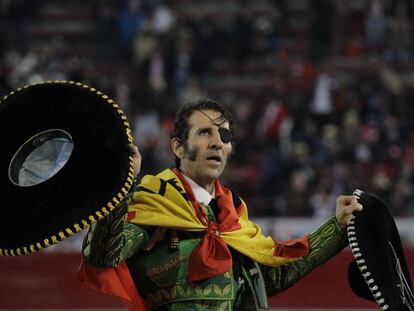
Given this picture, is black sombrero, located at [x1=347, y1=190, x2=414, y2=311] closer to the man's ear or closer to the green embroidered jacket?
the green embroidered jacket

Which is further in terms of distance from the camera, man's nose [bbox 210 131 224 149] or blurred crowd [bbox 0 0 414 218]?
blurred crowd [bbox 0 0 414 218]

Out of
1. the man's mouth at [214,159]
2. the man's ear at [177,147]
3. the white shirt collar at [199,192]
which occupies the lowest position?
the white shirt collar at [199,192]

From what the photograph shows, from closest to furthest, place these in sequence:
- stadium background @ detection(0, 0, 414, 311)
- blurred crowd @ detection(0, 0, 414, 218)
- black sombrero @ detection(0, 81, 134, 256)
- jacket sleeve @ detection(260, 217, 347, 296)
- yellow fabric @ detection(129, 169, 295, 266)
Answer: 1. black sombrero @ detection(0, 81, 134, 256)
2. yellow fabric @ detection(129, 169, 295, 266)
3. jacket sleeve @ detection(260, 217, 347, 296)
4. stadium background @ detection(0, 0, 414, 311)
5. blurred crowd @ detection(0, 0, 414, 218)

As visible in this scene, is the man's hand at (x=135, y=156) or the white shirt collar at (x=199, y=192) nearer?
the man's hand at (x=135, y=156)

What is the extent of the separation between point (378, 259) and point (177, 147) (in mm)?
798

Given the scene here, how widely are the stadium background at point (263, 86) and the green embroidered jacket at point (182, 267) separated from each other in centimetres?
457

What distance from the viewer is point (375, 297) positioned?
4.57m

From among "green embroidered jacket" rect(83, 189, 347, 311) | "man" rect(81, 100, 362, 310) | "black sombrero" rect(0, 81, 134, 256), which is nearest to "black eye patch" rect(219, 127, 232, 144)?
"man" rect(81, 100, 362, 310)

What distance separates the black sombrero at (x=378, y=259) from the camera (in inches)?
180

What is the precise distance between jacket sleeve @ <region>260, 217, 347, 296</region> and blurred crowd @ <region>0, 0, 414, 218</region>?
603cm

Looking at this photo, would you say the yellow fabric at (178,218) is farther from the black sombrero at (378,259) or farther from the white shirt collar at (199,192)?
the black sombrero at (378,259)

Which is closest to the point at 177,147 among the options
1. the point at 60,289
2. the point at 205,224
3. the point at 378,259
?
the point at 205,224

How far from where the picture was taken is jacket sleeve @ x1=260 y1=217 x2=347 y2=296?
484 cm

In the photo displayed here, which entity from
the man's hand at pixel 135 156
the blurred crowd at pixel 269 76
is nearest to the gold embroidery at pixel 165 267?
the man's hand at pixel 135 156
